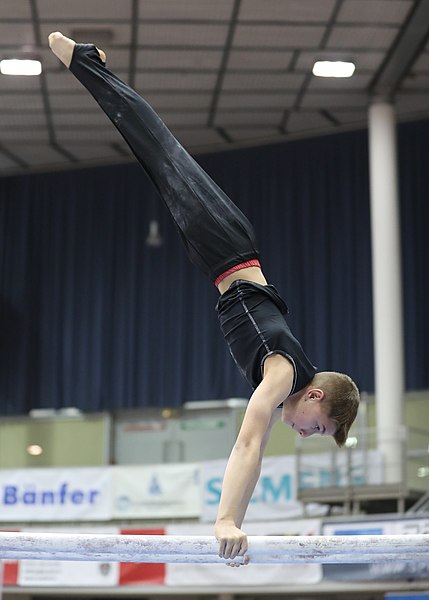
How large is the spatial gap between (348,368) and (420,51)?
5.30 m

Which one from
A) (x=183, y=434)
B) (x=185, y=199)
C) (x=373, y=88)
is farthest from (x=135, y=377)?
(x=185, y=199)

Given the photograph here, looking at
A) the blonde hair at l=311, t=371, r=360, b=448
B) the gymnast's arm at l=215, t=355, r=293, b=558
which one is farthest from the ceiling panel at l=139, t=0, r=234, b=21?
the gymnast's arm at l=215, t=355, r=293, b=558

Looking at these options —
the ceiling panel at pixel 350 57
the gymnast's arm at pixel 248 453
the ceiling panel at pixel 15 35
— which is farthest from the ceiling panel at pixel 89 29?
the gymnast's arm at pixel 248 453

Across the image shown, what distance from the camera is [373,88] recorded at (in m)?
16.9

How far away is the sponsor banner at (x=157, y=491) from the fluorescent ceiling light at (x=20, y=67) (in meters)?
6.54

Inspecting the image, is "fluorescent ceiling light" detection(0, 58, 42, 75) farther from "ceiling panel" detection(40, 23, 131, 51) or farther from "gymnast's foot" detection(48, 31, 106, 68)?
"gymnast's foot" detection(48, 31, 106, 68)

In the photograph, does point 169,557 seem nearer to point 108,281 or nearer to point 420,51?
point 420,51

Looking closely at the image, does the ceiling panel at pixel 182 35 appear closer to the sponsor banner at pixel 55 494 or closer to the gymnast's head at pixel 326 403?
the sponsor banner at pixel 55 494

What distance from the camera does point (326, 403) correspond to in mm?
4820

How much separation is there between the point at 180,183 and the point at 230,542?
1845mm

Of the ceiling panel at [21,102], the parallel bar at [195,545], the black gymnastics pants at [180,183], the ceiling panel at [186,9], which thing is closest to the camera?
the parallel bar at [195,545]

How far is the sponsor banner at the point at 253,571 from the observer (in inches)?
533

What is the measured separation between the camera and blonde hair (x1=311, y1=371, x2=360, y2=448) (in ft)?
15.8

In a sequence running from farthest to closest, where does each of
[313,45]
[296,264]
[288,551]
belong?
1. [296,264]
2. [313,45]
3. [288,551]
